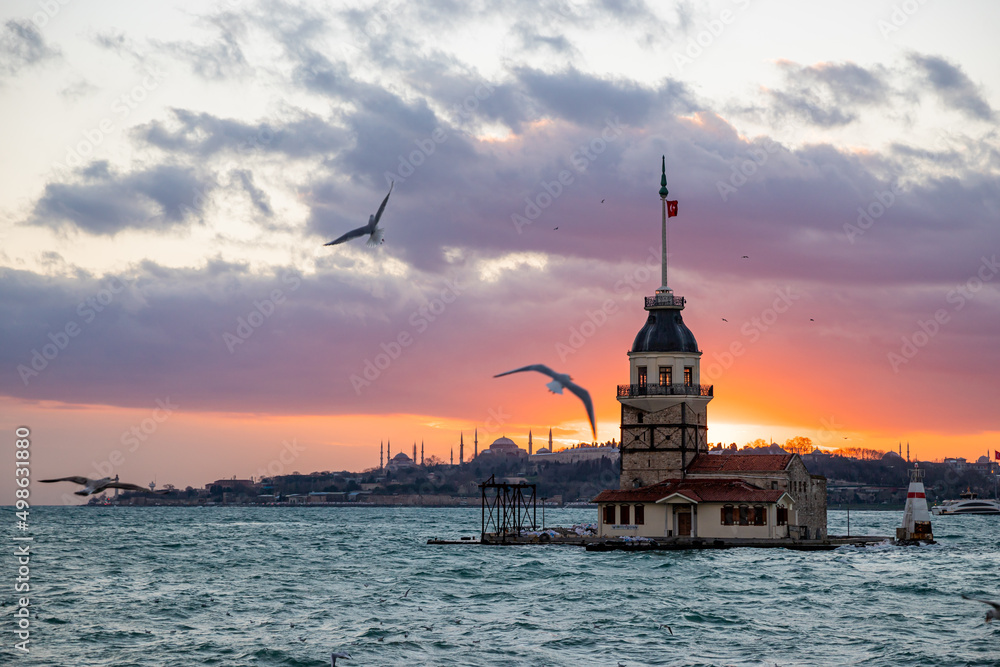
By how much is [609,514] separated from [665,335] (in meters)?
11.5

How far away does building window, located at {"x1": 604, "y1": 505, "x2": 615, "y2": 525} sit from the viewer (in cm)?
6862

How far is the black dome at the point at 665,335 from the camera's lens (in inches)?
2785

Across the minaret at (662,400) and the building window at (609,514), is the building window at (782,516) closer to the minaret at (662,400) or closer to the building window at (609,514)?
the minaret at (662,400)

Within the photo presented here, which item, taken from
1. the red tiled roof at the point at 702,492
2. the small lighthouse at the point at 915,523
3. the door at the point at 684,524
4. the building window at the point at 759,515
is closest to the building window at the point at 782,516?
the red tiled roof at the point at 702,492

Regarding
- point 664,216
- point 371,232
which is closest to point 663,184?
point 664,216

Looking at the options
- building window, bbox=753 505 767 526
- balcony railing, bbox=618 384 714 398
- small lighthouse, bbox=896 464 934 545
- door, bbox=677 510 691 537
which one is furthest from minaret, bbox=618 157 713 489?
small lighthouse, bbox=896 464 934 545

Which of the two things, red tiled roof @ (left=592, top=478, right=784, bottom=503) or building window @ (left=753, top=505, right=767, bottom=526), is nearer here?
building window @ (left=753, top=505, right=767, bottom=526)

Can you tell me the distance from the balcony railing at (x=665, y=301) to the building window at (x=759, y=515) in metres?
13.5

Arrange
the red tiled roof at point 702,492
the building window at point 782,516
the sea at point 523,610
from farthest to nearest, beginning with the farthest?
the building window at point 782,516, the red tiled roof at point 702,492, the sea at point 523,610

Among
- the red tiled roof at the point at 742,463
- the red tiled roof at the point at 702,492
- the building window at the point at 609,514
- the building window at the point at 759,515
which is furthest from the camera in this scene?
the building window at the point at 609,514

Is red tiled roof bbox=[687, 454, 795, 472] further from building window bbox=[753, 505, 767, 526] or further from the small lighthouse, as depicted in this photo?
Result: the small lighthouse

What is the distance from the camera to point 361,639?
123 ft

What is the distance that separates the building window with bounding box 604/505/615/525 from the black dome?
9.85 m

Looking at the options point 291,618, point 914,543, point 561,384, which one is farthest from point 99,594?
point 914,543
